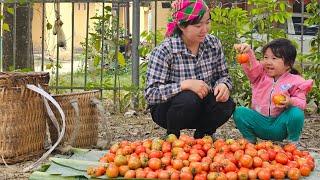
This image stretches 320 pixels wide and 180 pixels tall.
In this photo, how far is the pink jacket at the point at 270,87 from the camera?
14.7 feet

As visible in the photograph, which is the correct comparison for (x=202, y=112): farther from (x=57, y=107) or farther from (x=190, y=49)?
(x=57, y=107)

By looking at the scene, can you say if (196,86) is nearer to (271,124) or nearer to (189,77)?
(189,77)

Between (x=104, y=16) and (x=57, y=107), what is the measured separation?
2.80 m

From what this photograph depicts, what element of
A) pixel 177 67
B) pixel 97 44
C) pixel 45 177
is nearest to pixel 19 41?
pixel 97 44

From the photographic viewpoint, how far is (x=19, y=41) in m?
8.03

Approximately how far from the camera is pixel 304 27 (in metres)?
7.27

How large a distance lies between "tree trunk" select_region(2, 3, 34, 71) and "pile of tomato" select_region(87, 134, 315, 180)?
446cm

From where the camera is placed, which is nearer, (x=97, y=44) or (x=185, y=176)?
(x=185, y=176)

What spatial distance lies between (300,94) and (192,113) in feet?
2.55

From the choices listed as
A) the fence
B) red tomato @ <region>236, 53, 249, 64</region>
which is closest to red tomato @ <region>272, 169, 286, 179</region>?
red tomato @ <region>236, 53, 249, 64</region>

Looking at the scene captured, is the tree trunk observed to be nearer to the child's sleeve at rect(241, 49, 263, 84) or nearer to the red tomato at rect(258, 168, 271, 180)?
the child's sleeve at rect(241, 49, 263, 84)

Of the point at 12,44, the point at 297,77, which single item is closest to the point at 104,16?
the point at 12,44

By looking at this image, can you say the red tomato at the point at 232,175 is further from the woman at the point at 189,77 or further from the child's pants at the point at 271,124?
the child's pants at the point at 271,124

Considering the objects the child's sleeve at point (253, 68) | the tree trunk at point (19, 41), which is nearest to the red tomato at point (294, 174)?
the child's sleeve at point (253, 68)
